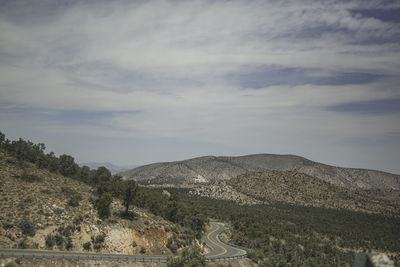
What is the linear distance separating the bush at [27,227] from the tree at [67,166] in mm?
47425

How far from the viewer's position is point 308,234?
9644 centimetres

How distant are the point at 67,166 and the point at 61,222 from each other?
2014 inches

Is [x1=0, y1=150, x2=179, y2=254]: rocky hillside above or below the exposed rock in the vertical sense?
below

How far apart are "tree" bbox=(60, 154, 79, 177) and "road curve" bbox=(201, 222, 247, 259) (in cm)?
4827

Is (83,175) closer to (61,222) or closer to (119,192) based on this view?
(119,192)

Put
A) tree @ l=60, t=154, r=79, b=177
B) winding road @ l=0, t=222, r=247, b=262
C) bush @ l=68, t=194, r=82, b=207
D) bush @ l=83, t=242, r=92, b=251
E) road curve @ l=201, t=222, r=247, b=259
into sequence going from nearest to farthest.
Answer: winding road @ l=0, t=222, r=247, b=262
bush @ l=83, t=242, r=92, b=251
bush @ l=68, t=194, r=82, b=207
road curve @ l=201, t=222, r=247, b=259
tree @ l=60, t=154, r=79, b=177

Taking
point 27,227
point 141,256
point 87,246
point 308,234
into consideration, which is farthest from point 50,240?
point 308,234

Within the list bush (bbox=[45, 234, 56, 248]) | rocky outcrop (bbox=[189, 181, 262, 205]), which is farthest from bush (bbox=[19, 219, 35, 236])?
rocky outcrop (bbox=[189, 181, 262, 205])

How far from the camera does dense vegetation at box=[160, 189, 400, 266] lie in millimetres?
77000

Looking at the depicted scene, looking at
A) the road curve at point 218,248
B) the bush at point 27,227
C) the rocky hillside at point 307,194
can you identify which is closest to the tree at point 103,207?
the bush at point 27,227

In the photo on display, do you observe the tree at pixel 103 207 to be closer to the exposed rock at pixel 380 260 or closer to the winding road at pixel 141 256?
the winding road at pixel 141 256

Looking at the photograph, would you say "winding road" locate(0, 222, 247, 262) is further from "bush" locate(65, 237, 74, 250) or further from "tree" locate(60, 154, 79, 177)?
"tree" locate(60, 154, 79, 177)

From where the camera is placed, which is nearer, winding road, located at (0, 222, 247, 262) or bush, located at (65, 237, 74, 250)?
winding road, located at (0, 222, 247, 262)

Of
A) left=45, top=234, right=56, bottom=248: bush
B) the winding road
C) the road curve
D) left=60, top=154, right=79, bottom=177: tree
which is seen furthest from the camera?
left=60, top=154, right=79, bottom=177: tree
